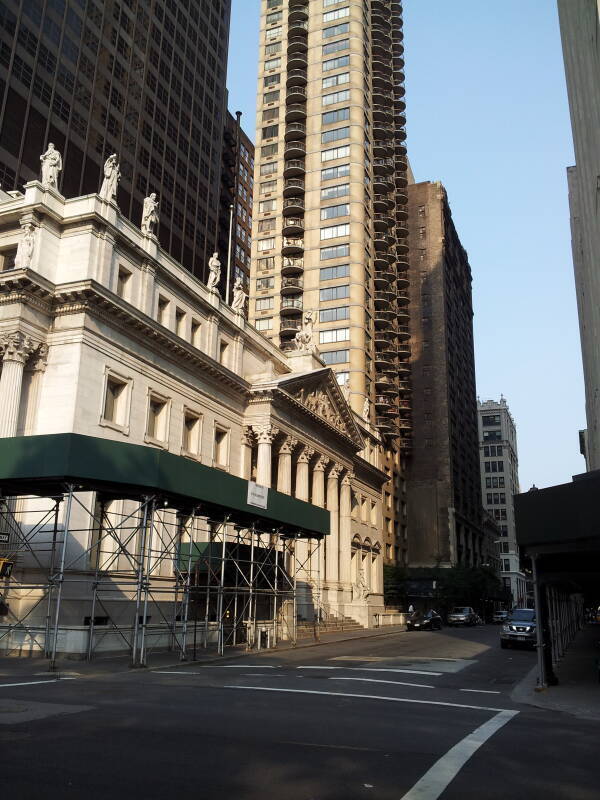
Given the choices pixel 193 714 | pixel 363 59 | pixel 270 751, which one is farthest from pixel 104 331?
pixel 363 59

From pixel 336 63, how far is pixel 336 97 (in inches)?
200

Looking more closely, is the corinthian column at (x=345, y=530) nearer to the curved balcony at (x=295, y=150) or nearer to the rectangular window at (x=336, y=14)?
the curved balcony at (x=295, y=150)

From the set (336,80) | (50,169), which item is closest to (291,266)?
(336,80)

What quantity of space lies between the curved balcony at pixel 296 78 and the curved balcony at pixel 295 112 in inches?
116

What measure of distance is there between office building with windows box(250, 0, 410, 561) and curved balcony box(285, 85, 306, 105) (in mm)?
154

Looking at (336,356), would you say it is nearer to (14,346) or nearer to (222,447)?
(222,447)

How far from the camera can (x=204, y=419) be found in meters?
41.0

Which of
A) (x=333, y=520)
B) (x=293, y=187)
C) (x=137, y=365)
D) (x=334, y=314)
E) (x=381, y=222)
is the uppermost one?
(x=293, y=187)

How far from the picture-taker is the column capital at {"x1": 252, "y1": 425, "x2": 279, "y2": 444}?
44.7m

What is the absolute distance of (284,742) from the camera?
9.35 m

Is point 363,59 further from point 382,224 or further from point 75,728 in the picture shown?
point 75,728

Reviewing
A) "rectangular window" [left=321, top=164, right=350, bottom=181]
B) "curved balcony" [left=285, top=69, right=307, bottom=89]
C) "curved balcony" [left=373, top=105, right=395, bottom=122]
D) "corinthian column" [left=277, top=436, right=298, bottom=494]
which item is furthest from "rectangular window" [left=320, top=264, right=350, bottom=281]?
"corinthian column" [left=277, top=436, right=298, bottom=494]

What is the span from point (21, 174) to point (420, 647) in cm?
4363

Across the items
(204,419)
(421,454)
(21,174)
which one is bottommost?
(204,419)
